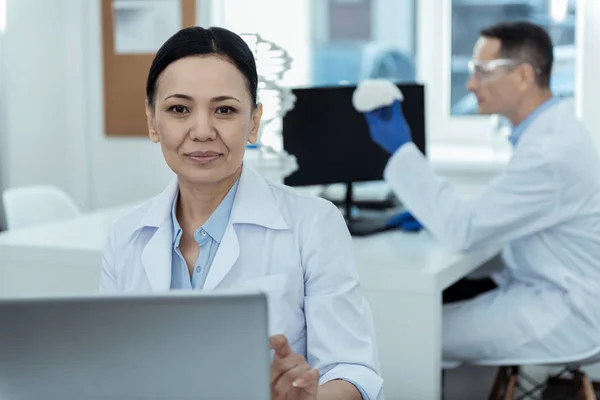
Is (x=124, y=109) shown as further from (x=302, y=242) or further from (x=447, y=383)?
(x=302, y=242)

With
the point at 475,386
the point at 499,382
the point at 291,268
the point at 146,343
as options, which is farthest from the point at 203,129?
the point at 475,386

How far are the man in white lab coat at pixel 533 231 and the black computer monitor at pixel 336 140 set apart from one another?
0.29 meters

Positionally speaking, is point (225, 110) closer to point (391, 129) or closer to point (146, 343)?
point (146, 343)

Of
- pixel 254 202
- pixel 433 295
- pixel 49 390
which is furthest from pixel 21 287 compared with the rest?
pixel 49 390

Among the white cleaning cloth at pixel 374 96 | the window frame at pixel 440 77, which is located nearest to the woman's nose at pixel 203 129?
the white cleaning cloth at pixel 374 96

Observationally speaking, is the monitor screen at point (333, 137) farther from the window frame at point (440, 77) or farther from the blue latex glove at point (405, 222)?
the window frame at point (440, 77)

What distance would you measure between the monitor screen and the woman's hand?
61.2 inches

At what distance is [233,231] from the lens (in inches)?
50.5

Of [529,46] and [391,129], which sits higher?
[529,46]

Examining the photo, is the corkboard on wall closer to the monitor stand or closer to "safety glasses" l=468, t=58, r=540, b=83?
the monitor stand

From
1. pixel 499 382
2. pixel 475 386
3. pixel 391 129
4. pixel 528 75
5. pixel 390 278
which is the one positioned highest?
pixel 528 75

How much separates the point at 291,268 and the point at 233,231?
98 mm


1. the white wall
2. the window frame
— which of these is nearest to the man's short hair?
the window frame

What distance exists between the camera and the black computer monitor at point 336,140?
2.59 m
